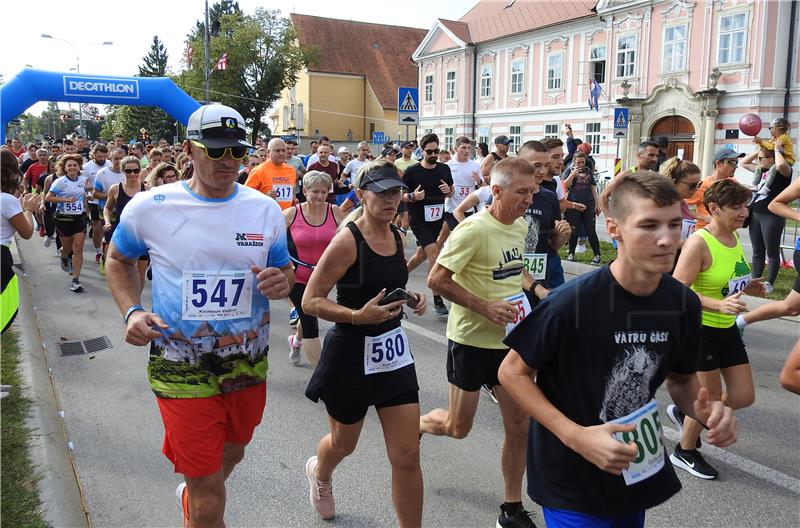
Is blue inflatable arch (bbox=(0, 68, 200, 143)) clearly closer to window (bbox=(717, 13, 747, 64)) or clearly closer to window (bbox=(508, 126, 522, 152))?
window (bbox=(717, 13, 747, 64))

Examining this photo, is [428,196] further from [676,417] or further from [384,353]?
[384,353]

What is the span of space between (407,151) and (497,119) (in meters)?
29.4

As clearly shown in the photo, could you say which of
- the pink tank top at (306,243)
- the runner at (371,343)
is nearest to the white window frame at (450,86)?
the pink tank top at (306,243)

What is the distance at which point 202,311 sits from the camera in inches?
112

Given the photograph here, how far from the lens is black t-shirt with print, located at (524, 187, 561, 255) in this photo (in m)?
4.97

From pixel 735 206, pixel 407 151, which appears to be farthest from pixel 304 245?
pixel 407 151

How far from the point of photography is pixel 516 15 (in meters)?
39.1

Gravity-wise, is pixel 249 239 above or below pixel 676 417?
above

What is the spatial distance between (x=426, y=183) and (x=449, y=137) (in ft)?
118

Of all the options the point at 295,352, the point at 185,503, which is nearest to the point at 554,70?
the point at 295,352

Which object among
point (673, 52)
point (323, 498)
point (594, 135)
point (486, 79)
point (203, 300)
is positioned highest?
point (486, 79)

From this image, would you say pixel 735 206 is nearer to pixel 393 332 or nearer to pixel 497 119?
pixel 393 332

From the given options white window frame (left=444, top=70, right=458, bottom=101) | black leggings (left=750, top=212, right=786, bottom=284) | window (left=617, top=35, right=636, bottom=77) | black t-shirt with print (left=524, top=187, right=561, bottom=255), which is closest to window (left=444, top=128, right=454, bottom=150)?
white window frame (left=444, top=70, right=458, bottom=101)

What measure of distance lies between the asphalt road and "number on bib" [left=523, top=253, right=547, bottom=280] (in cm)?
110
